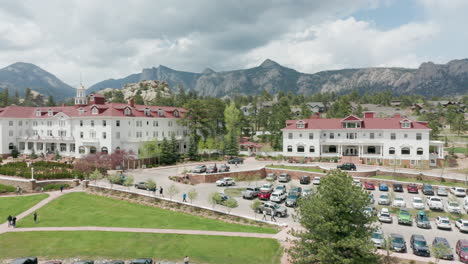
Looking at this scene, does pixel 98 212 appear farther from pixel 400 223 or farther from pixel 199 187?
pixel 400 223

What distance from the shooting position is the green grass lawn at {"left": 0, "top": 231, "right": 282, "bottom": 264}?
2544 centimetres

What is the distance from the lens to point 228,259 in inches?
975

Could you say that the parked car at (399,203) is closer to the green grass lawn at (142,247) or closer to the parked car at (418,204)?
the parked car at (418,204)

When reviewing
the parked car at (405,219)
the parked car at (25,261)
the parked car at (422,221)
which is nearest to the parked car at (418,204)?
the parked car at (422,221)

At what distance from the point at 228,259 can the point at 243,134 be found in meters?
77.6

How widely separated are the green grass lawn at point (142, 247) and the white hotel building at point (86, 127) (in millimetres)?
33402

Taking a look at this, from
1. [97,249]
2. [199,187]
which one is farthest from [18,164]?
[97,249]

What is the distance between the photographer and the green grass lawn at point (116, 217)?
1260 inches

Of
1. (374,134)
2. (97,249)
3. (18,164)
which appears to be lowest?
(97,249)

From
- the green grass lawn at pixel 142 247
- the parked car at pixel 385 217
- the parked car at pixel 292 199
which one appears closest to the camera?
the green grass lawn at pixel 142 247

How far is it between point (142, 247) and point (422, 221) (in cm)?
2978

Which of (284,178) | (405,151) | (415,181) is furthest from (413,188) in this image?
(284,178)

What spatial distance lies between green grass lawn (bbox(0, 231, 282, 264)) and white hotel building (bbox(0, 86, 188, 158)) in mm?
33402

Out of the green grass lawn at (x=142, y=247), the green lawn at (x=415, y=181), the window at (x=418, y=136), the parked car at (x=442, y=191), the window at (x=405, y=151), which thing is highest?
the window at (x=418, y=136)
